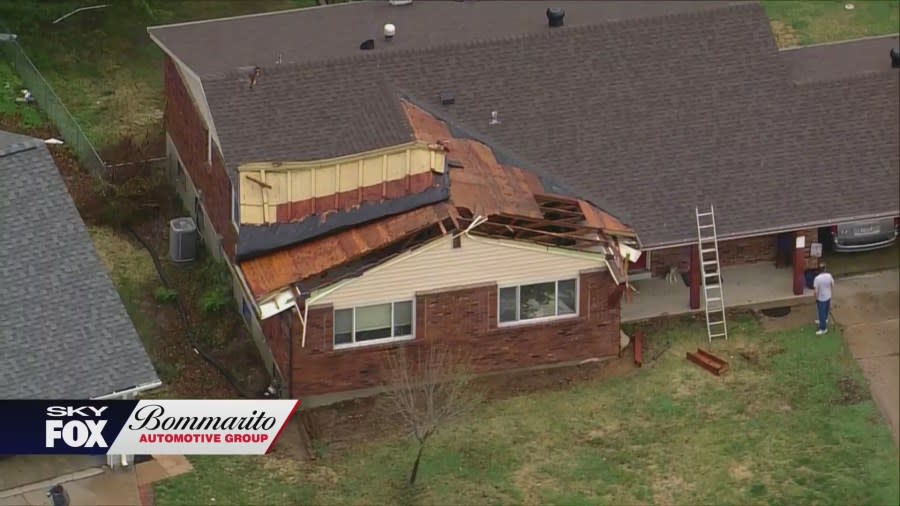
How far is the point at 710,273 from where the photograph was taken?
4175cm

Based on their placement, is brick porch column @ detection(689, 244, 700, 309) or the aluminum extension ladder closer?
the aluminum extension ladder

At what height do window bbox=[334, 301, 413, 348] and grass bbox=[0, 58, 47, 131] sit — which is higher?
grass bbox=[0, 58, 47, 131]

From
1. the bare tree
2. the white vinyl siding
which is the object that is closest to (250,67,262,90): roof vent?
the white vinyl siding

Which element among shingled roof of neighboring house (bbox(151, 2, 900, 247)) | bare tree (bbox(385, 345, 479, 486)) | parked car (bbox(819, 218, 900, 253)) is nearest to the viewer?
bare tree (bbox(385, 345, 479, 486))

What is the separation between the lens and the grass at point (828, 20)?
187 ft

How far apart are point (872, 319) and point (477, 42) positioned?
9951 mm

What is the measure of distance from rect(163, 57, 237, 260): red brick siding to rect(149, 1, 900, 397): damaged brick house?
0.10 metres

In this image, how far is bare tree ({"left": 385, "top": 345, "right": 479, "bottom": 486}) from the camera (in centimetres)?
3628

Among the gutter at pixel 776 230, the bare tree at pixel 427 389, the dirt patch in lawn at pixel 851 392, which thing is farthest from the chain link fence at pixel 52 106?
the dirt patch in lawn at pixel 851 392

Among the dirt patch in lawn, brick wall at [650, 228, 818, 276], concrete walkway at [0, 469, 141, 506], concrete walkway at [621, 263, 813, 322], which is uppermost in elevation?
brick wall at [650, 228, 818, 276]

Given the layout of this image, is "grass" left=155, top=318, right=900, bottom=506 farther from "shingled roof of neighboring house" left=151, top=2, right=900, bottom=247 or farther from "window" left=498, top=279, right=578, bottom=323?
"shingled roof of neighboring house" left=151, top=2, right=900, bottom=247

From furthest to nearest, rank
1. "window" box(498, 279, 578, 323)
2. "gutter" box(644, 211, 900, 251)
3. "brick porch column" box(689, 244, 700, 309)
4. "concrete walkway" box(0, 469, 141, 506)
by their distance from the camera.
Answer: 1. "brick porch column" box(689, 244, 700, 309)
2. "gutter" box(644, 211, 900, 251)
3. "window" box(498, 279, 578, 323)
4. "concrete walkway" box(0, 469, 141, 506)

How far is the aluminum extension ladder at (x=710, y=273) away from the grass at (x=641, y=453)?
1265 millimetres

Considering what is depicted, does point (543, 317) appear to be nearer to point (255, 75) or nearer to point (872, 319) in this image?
point (872, 319)
